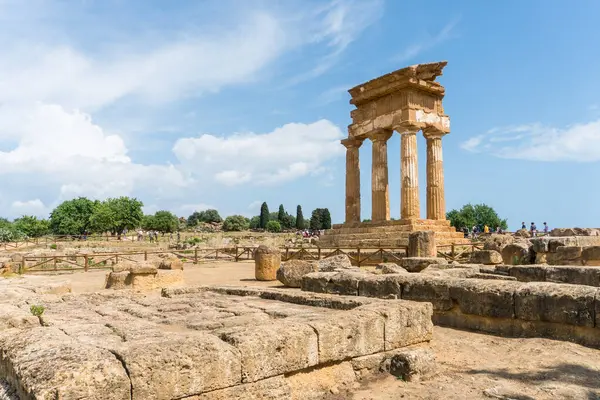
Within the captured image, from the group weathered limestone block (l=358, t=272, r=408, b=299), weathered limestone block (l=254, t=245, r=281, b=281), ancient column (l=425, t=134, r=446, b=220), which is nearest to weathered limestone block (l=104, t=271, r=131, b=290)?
weathered limestone block (l=254, t=245, r=281, b=281)

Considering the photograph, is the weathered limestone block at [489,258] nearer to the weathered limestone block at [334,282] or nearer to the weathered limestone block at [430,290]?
the weathered limestone block at [334,282]

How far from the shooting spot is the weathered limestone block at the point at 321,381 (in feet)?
12.2

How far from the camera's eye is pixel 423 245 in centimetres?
1650

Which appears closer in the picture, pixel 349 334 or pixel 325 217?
pixel 349 334

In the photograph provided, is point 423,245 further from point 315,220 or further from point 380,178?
point 315,220

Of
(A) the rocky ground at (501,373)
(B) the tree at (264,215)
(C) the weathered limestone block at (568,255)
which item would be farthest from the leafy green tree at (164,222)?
(A) the rocky ground at (501,373)

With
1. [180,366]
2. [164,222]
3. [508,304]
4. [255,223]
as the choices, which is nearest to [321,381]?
[180,366]

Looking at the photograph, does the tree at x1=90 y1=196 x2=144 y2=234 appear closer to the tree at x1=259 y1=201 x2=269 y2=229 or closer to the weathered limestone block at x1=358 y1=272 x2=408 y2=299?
the tree at x1=259 y1=201 x2=269 y2=229

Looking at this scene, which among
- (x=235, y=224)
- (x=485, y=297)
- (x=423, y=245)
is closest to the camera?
(x=485, y=297)

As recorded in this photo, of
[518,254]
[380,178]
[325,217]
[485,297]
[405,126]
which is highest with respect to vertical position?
[405,126]

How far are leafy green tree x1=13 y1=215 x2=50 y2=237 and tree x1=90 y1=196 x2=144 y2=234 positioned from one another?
1325cm

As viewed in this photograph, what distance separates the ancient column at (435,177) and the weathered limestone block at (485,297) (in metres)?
19.5

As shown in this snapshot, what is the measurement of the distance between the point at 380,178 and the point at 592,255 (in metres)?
15.2

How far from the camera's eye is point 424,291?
6.69 meters
